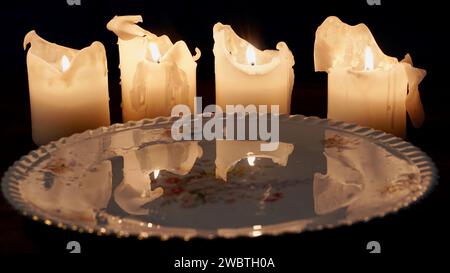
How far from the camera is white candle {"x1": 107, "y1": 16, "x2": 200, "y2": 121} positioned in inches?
53.8

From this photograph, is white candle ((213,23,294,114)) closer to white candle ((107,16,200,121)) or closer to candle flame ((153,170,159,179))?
white candle ((107,16,200,121))

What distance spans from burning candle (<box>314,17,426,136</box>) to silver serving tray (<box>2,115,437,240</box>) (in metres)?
0.05

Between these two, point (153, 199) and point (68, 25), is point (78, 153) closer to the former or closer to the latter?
point (153, 199)

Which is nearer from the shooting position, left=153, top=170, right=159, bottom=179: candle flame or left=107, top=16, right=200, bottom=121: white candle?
left=153, top=170, right=159, bottom=179: candle flame

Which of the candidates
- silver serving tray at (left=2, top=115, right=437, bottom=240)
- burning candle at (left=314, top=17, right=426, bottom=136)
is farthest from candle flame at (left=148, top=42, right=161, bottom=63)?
burning candle at (left=314, top=17, right=426, bottom=136)

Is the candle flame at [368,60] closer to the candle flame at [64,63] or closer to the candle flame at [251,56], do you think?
the candle flame at [251,56]

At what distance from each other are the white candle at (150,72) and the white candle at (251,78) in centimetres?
5

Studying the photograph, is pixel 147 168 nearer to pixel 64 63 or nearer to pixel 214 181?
pixel 214 181

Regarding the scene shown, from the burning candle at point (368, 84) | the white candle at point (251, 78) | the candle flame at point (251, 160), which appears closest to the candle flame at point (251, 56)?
the white candle at point (251, 78)

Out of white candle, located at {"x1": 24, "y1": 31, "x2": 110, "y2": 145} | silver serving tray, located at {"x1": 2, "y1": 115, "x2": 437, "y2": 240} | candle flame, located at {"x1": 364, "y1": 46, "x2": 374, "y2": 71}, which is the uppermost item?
candle flame, located at {"x1": 364, "y1": 46, "x2": 374, "y2": 71}

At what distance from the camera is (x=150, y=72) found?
1.37 meters

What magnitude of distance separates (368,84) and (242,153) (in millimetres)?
226

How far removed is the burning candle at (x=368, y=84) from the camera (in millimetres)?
1287
